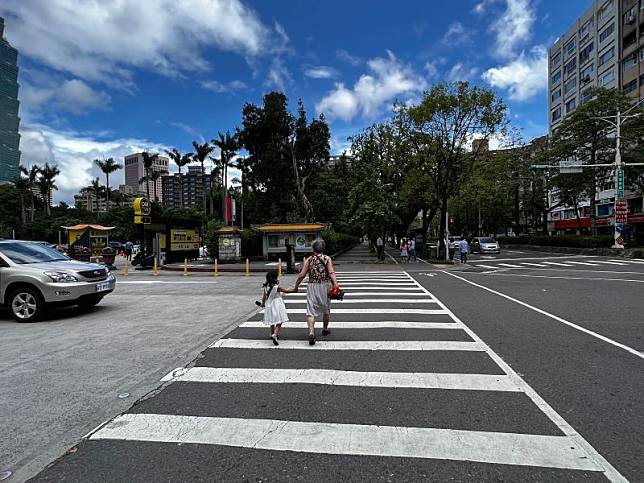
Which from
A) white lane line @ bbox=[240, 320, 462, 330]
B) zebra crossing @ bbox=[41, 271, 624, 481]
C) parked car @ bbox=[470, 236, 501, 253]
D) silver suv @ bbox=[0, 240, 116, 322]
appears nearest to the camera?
zebra crossing @ bbox=[41, 271, 624, 481]

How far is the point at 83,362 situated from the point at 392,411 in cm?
423

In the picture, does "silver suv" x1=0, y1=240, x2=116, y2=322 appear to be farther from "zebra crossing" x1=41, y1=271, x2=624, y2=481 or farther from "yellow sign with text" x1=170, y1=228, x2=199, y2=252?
"yellow sign with text" x1=170, y1=228, x2=199, y2=252

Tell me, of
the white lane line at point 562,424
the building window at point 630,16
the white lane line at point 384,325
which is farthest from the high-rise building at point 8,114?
the building window at point 630,16

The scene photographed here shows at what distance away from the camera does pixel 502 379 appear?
4.63 metres

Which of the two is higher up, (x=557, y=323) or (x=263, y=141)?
(x=263, y=141)

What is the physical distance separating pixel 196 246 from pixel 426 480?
2957 cm

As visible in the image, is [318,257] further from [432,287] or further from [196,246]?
[196,246]

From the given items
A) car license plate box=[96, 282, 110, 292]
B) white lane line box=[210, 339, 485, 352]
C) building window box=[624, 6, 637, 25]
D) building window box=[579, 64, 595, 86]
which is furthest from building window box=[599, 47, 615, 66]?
car license plate box=[96, 282, 110, 292]

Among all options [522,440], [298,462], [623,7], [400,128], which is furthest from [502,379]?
[623,7]

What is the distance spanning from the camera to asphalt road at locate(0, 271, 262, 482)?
3473mm

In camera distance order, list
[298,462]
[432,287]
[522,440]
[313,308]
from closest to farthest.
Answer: [298,462] → [522,440] → [313,308] → [432,287]

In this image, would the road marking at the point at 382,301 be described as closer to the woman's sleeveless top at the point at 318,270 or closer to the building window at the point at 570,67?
the woman's sleeveless top at the point at 318,270

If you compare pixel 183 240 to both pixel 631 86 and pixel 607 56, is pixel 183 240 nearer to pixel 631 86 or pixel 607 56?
pixel 631 86

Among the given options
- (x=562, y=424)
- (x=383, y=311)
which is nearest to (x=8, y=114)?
(x=383, y=311)
